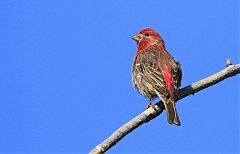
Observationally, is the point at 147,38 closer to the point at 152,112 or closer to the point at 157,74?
the point at 157,74

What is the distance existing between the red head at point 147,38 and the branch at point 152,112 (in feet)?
7.92

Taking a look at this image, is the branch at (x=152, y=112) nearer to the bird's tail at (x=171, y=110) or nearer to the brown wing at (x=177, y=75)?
the bird's tail at (x=171, y=110)

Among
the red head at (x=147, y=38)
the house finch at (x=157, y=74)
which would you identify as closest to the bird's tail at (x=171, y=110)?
the house finch at (x=157, y=74)

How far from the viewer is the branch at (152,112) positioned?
502 centimetres

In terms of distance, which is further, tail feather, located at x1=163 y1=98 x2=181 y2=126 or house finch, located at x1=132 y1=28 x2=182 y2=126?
house finch, located at x1=132 y1=28 x2=182 y2=126

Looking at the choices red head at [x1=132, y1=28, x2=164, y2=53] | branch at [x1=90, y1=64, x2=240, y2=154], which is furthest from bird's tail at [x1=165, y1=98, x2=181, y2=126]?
red head at [x1=132, y1=28, x2=164, y2=53]

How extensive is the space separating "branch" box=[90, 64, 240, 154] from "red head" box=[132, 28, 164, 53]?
95.1 inches

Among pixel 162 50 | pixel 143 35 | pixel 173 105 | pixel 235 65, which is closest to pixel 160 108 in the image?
pixel 173 105

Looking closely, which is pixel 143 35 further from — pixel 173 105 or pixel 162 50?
pixel 173 105

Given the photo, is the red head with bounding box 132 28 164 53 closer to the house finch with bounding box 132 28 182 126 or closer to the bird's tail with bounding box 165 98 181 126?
the house finch with bounding box 132 28 182 126

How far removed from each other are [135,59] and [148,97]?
3.86 feet

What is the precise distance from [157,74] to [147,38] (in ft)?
6.26

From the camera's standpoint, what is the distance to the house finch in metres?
8.05

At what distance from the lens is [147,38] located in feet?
34.3
